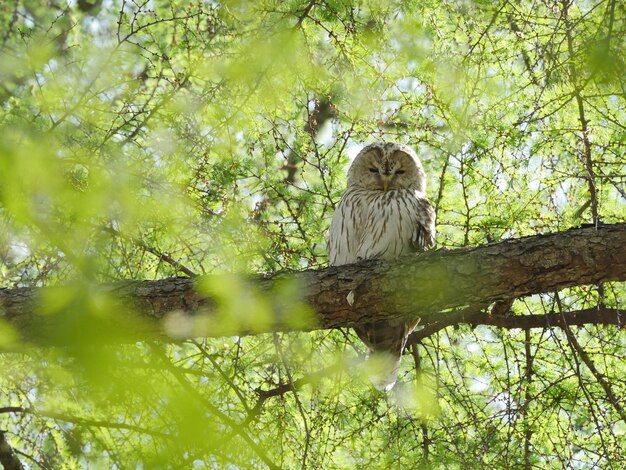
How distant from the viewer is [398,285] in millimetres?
2979

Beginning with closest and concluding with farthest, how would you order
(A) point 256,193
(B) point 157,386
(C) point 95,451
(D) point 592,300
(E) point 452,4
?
(B) point 157,386 → (C) point 95,451 → (E) point 452,4 → (D) point 592,300 → (A) point 256,193

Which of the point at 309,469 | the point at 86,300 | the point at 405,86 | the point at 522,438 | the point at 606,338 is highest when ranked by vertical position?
the point at 405,86

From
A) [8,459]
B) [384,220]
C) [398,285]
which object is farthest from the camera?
[384,220]

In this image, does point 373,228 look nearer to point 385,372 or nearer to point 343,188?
point 343,188

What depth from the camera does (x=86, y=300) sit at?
1.10 metres

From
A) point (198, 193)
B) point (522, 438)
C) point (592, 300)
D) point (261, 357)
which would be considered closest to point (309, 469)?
point (261, 357)

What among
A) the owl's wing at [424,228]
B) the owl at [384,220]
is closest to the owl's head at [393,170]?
the owl at [384,220]

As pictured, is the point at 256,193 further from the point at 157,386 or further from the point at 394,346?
the point at 157,386

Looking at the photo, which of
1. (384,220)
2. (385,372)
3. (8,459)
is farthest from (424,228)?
(8,459)

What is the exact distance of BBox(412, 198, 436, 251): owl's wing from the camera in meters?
3.96

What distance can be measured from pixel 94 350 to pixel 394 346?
2921 mm

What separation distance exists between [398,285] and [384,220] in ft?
3.75

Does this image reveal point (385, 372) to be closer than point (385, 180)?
Yes

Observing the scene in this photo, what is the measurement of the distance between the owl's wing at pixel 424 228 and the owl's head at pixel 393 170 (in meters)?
0.37
